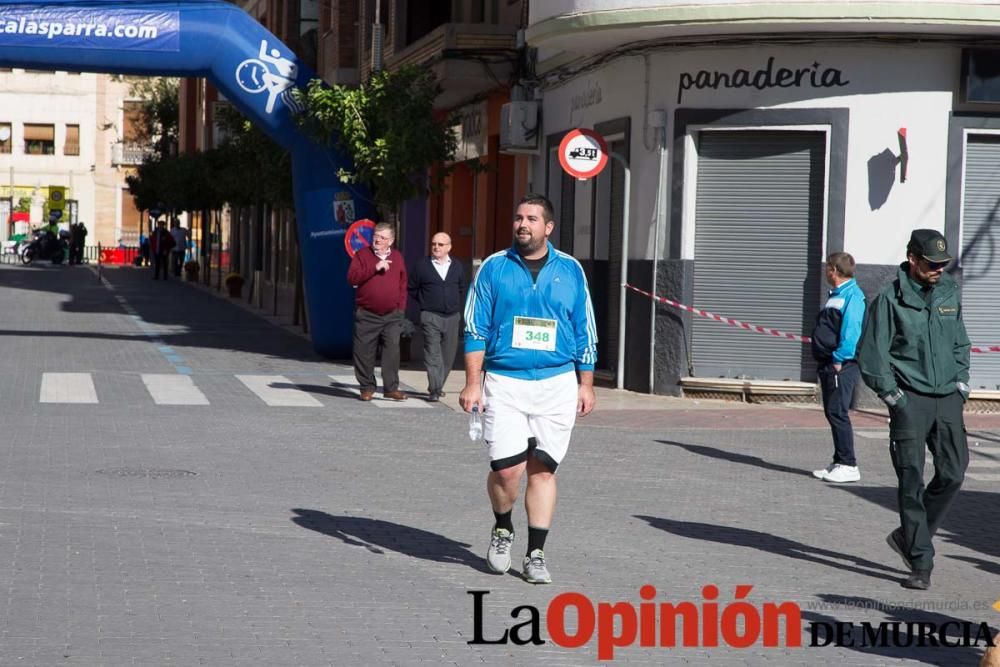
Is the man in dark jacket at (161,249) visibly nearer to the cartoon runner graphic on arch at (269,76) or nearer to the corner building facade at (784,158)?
the cartoon runner graphic on arch at (269,76)

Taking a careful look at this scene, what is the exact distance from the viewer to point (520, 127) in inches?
895

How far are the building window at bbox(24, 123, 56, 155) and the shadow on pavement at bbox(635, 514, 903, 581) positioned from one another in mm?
84401

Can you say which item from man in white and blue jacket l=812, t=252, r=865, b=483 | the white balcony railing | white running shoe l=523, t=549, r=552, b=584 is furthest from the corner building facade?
the white balcony railing

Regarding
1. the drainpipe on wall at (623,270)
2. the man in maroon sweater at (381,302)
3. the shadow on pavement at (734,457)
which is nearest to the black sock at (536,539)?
the shadow on pavement at (734,457)

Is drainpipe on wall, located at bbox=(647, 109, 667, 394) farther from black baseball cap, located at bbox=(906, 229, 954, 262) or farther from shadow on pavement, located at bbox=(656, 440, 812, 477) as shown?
black baseball cap, located at bbox=(906, 229, 954, 262)

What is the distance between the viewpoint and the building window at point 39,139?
8988 centimetres

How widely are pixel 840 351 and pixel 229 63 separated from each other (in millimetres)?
12261

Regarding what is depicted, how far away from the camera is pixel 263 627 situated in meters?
6.73

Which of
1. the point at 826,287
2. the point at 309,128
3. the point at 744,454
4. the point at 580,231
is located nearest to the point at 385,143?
the point at 309,128

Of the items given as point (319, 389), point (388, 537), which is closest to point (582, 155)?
point (319, 389)

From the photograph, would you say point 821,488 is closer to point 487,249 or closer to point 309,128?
point 309,128

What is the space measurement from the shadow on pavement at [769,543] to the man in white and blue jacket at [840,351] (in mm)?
2540

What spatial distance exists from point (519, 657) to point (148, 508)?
156 inches

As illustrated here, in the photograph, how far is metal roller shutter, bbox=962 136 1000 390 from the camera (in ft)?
57.8
